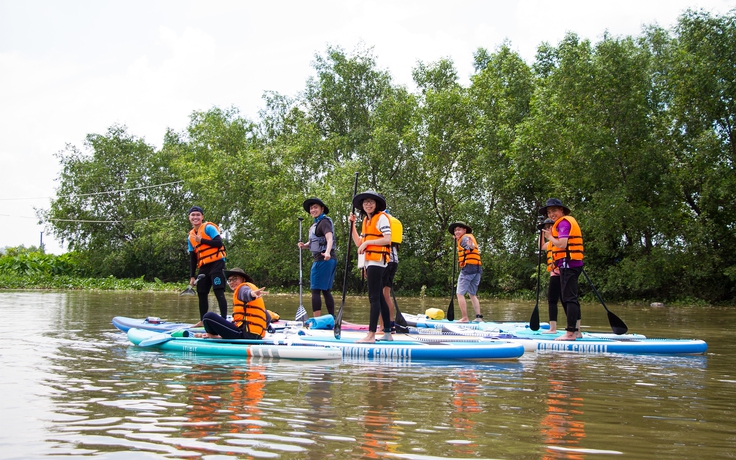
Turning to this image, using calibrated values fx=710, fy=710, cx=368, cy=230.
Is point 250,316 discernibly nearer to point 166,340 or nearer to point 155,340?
point 166,340

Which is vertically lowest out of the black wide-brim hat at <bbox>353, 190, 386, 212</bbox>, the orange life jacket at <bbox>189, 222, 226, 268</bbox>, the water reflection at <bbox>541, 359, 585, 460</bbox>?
the water reflection at <bbox>541, 359, 585, 460</bbox>

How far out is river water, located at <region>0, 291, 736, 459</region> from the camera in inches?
160

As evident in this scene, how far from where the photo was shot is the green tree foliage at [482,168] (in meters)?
24.2

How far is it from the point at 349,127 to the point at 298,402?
1415 inches

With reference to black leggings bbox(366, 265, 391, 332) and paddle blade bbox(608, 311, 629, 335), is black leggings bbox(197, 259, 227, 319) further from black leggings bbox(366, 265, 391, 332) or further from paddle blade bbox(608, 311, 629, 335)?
paddle blade bbox(608, 311, 629, 335)

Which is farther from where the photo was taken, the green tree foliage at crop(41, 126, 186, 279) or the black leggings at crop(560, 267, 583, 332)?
the green tree foliage at crop(41, 126, 186, 279)

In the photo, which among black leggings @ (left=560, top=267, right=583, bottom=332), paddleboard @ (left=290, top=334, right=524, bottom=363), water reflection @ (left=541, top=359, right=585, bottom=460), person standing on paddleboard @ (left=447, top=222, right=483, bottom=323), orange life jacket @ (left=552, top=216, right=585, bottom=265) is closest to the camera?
water reflection @ (left=541, top=359, right=585, bottom=460)

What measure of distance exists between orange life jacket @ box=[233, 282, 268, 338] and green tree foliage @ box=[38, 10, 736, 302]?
1860 cm

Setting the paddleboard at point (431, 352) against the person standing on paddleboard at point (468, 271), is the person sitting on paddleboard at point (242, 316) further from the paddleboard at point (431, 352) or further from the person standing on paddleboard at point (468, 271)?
the person standing on paddleboard at point (468, 271)

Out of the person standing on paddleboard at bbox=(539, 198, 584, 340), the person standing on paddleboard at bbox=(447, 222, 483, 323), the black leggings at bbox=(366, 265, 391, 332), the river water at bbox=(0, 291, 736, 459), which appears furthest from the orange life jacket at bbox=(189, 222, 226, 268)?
the person standing on paddleboard at bbox=(539, 198, 584, 340)

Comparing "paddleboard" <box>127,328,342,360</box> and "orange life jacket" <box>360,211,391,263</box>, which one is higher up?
"orange life jacket" <box>360,211,391,263</box>

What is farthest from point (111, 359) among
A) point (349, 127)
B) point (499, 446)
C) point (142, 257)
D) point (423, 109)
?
Answer: point (142, 257)

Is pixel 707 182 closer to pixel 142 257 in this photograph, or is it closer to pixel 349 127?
pixel 349 127

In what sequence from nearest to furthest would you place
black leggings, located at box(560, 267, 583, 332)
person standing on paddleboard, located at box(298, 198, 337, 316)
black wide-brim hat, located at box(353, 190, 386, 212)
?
black wide-brim hat, located at box(353, 190, 386, 212) < black leggings, located at box(560, 267, 583, 332) < person standing on paddleboard, located at box(298, 198, 337, 316)
